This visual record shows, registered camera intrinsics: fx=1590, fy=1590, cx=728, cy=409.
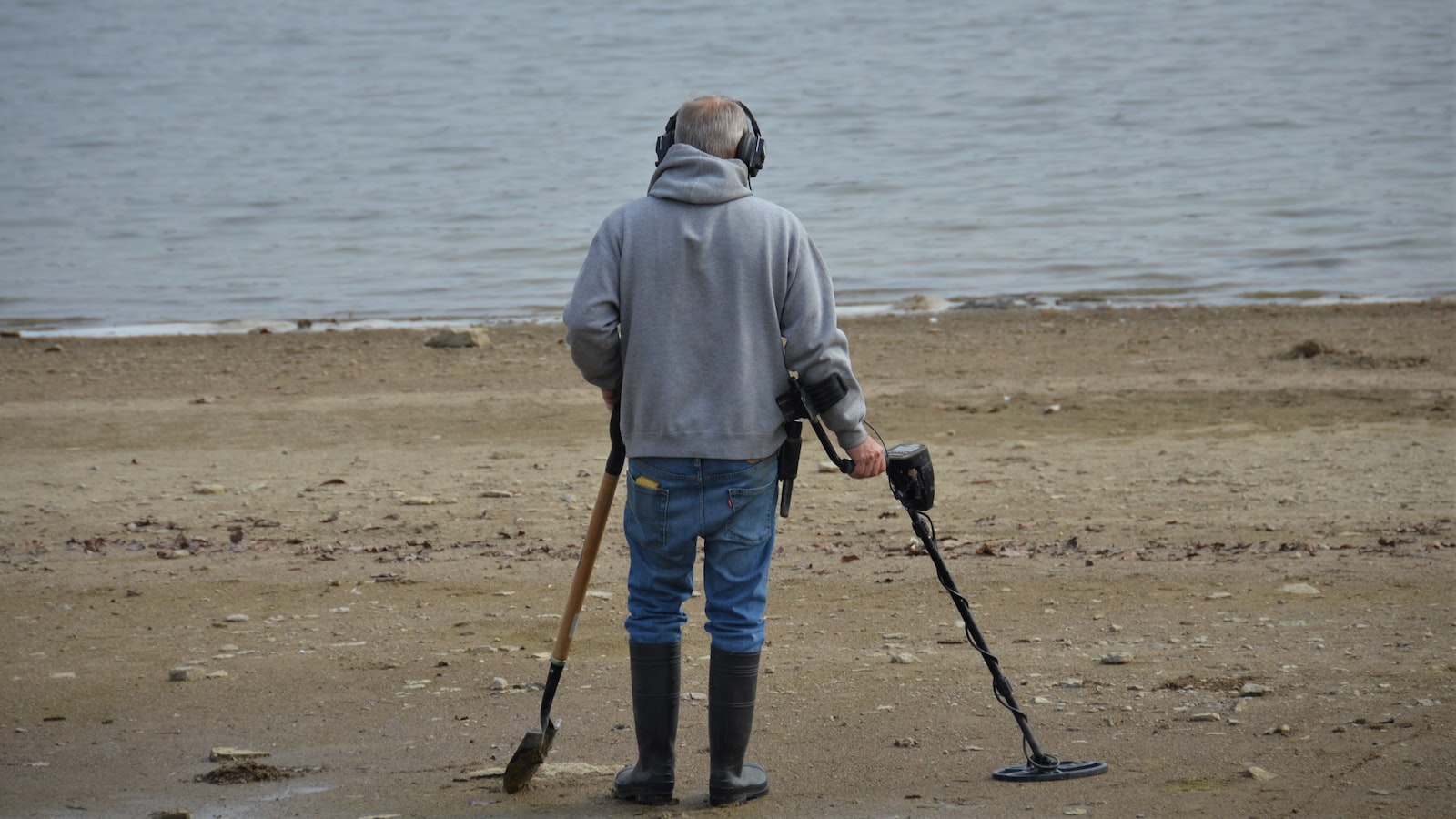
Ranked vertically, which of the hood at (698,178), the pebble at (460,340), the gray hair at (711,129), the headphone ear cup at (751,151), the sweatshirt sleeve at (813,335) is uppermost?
the gray hair at (711,129)

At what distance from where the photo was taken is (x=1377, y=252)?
18062 mm

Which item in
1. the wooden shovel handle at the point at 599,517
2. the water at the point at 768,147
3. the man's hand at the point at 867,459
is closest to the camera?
the man's hand at the point at 867,459

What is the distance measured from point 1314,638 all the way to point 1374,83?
34.9 m

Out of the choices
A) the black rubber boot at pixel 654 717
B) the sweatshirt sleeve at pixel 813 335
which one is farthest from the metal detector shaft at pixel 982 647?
the black rubber boot at pixel 654 717

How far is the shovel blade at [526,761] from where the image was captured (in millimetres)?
4289

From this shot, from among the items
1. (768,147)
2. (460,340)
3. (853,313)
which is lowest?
(853,313)

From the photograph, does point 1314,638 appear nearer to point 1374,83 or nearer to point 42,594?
point 42,594

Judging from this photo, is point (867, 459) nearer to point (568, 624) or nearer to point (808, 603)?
point (568, 624)

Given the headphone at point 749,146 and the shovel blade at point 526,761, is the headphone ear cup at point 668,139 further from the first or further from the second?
the shovel blade at point 526,761

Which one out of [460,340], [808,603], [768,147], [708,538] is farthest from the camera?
[768,147]

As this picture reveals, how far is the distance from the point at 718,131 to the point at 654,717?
1.51 metres

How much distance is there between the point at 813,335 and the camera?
3.97 m

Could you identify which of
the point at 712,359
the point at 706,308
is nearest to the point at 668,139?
the point at 706,308

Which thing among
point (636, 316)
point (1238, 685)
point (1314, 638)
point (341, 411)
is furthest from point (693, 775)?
point (341, 411)
